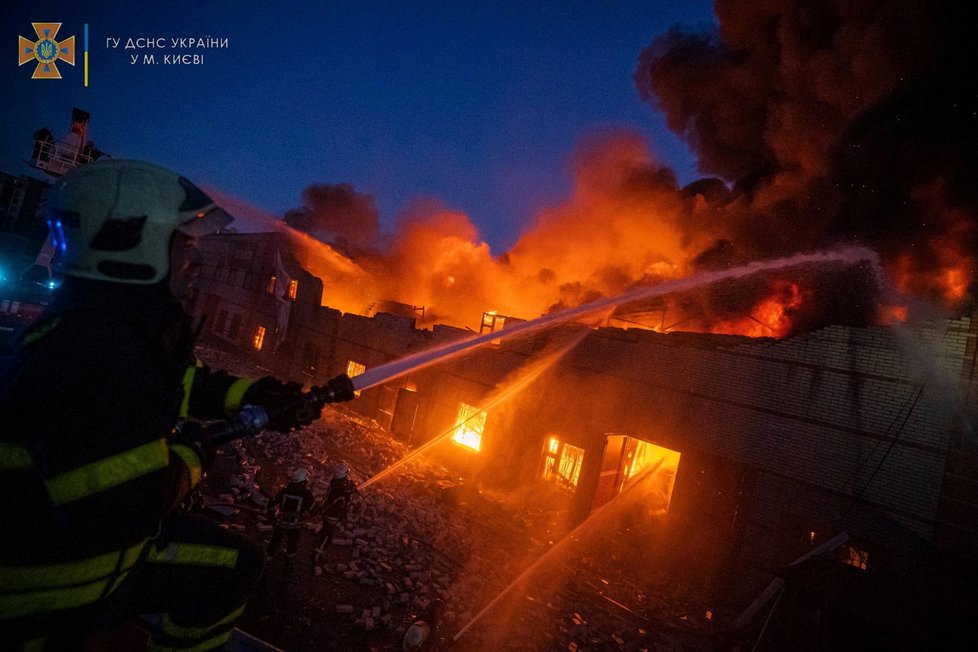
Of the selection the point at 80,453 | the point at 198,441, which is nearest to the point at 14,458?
the point at 80,453

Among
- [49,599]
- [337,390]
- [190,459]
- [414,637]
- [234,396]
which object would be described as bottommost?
[414,637]

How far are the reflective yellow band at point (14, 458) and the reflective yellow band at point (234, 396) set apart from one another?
0.93m

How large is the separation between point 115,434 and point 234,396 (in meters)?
0.85

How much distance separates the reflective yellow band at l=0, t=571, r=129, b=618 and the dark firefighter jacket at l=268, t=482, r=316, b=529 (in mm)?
5391

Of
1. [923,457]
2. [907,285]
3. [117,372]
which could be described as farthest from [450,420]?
[117,372]

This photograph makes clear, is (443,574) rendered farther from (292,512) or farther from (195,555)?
(195,555)

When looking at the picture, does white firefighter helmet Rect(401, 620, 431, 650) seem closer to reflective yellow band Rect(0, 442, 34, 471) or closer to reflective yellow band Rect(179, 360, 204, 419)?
reflective yellow band Rect(179, 360, 204, 419)

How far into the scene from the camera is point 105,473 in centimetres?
153

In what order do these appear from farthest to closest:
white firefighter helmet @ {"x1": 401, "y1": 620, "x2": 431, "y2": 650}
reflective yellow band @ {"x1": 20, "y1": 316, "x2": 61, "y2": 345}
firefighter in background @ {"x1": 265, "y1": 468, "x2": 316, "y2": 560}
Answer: firefighter in background @ {"x1": 265, "y1": 468, "x2": 316, "y2": 560} < white firefighter helmet @ {"x1": 401, "y1": 620, "x2": 431, "y2": 650} < reflective yellow band @ {"x1": 20, "y1": 316, "x2": 61, "y2": 345}

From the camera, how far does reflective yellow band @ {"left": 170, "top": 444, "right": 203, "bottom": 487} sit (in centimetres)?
189

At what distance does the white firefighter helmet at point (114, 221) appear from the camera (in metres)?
1.87

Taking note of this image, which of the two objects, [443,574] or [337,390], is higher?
[337,390]

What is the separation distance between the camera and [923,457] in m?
7.21

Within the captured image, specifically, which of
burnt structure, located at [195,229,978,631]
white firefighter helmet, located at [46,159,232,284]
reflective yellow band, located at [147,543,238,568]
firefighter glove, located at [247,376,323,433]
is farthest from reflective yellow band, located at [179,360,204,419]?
burnt structure, located at [195,229,978,631]
